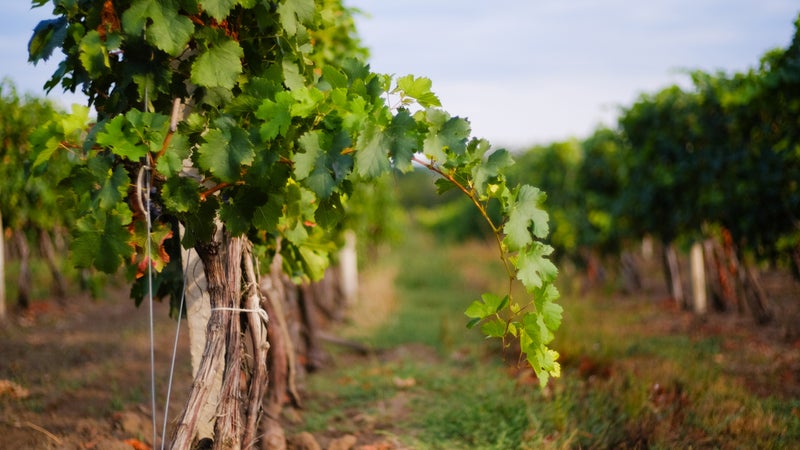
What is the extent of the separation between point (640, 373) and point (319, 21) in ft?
12.6

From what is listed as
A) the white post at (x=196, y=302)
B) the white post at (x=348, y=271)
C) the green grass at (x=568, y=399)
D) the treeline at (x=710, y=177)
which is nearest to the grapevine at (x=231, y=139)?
the white post at (x=196, y=302)

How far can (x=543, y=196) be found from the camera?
7.17ft

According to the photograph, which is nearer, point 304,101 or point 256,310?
point 304,101

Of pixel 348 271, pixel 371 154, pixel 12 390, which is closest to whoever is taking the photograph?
pixel 371 154

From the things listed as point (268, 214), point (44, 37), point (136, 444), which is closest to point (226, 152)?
point (268, 214)

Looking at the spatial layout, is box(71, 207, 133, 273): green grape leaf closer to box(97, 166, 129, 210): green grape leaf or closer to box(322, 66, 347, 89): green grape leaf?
box(97, 166, 129, 210): green grape leaf

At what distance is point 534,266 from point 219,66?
1.45m

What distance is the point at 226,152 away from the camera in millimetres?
2127

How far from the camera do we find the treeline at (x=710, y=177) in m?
5.76

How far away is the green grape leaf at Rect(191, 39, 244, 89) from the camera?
2160mm

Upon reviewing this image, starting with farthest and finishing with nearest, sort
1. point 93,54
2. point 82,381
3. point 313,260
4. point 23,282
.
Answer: point 23,282, point 82,381, point 313,260, point 93,54

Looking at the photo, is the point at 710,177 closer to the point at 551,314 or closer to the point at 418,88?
the point at 551,314

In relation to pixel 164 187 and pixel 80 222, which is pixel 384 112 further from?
pixel 80 222

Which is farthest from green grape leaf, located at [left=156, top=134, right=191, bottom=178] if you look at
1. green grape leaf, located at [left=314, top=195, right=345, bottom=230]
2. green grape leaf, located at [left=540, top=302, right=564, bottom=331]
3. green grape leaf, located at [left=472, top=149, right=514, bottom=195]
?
green grape leaf, located at [left=540, top=302, right=564, bottom=331]
